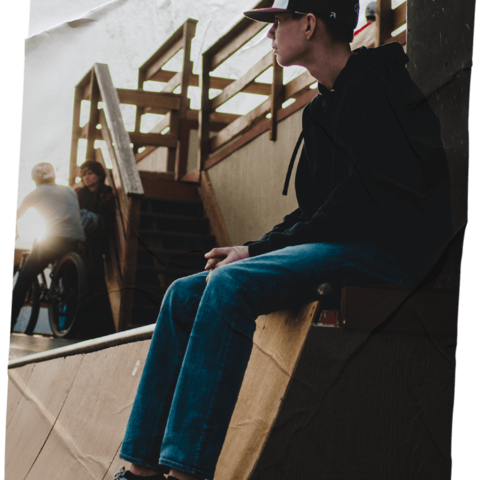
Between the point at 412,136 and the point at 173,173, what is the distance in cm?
93

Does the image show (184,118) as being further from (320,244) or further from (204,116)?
(320,244)

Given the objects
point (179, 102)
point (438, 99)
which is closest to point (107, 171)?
point (179, 102)

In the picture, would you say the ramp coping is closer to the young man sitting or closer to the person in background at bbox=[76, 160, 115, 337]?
the person in background at bbox=[76, 160, 115, 337]

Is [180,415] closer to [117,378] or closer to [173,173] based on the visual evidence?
[117,378]

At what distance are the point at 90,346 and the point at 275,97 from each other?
701 mm

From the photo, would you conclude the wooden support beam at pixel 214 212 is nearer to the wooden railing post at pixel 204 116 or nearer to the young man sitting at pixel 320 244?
the wooden railing post at pixel 204 116

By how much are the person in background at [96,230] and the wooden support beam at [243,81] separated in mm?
278

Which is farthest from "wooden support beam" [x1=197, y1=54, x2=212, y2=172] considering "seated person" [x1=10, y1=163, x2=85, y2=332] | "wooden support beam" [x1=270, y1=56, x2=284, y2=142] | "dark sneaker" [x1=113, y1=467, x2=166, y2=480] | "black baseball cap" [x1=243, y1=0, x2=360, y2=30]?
"dark sneaker" [x1=113, y1=467, x2=166, y2=480]

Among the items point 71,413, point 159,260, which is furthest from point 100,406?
point 159,260

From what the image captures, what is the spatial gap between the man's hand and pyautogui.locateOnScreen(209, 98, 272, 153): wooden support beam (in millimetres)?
610

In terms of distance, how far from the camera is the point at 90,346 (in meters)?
1.16

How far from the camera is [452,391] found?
74 centimetres

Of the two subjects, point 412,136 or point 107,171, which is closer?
point 412,136

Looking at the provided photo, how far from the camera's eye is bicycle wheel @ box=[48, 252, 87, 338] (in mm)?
1073
